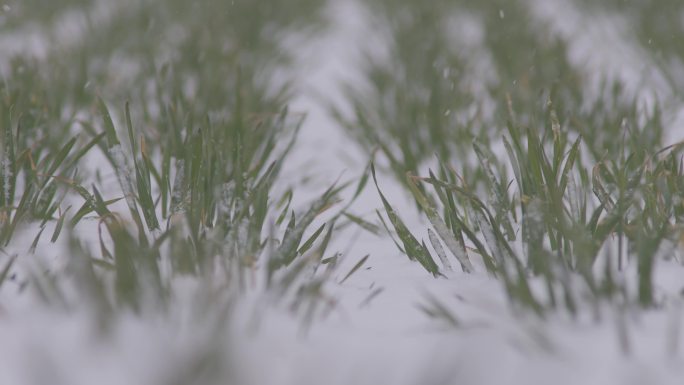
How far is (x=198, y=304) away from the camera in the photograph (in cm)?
93

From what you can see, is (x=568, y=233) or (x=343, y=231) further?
(x=343, y=231)

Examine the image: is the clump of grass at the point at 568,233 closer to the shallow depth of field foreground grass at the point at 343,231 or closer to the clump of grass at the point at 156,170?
the shallow depth of field foreground grass at the point at 343,231

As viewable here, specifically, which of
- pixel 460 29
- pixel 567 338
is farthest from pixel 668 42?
pixel 567 338

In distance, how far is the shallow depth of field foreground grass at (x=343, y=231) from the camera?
901 millimetres

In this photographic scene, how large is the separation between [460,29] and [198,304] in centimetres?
333

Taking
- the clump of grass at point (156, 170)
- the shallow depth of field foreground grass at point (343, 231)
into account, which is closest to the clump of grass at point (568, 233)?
the shallow depth of field foreground grass at point (343, 231)

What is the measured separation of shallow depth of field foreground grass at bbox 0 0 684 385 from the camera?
901 mm

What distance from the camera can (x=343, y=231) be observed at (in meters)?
1.68

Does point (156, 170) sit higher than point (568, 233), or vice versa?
point (568, 233)

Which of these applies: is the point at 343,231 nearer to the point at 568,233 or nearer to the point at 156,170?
the point at 156,170

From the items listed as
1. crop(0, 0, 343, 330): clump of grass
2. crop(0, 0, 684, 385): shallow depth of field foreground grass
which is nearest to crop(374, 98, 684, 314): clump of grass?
crop(0, 0, 684, 385): shallow depth of field foreground grass

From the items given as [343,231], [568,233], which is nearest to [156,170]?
[343,231]

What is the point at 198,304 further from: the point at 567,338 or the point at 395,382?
the point at 567,338

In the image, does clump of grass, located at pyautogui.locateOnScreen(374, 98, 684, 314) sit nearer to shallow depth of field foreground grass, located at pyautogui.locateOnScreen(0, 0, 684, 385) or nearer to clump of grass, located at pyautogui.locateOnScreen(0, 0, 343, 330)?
shallow depth of field foreground grass, located at pyautogui.locateOnScreen(0, 0, 684, 385)
